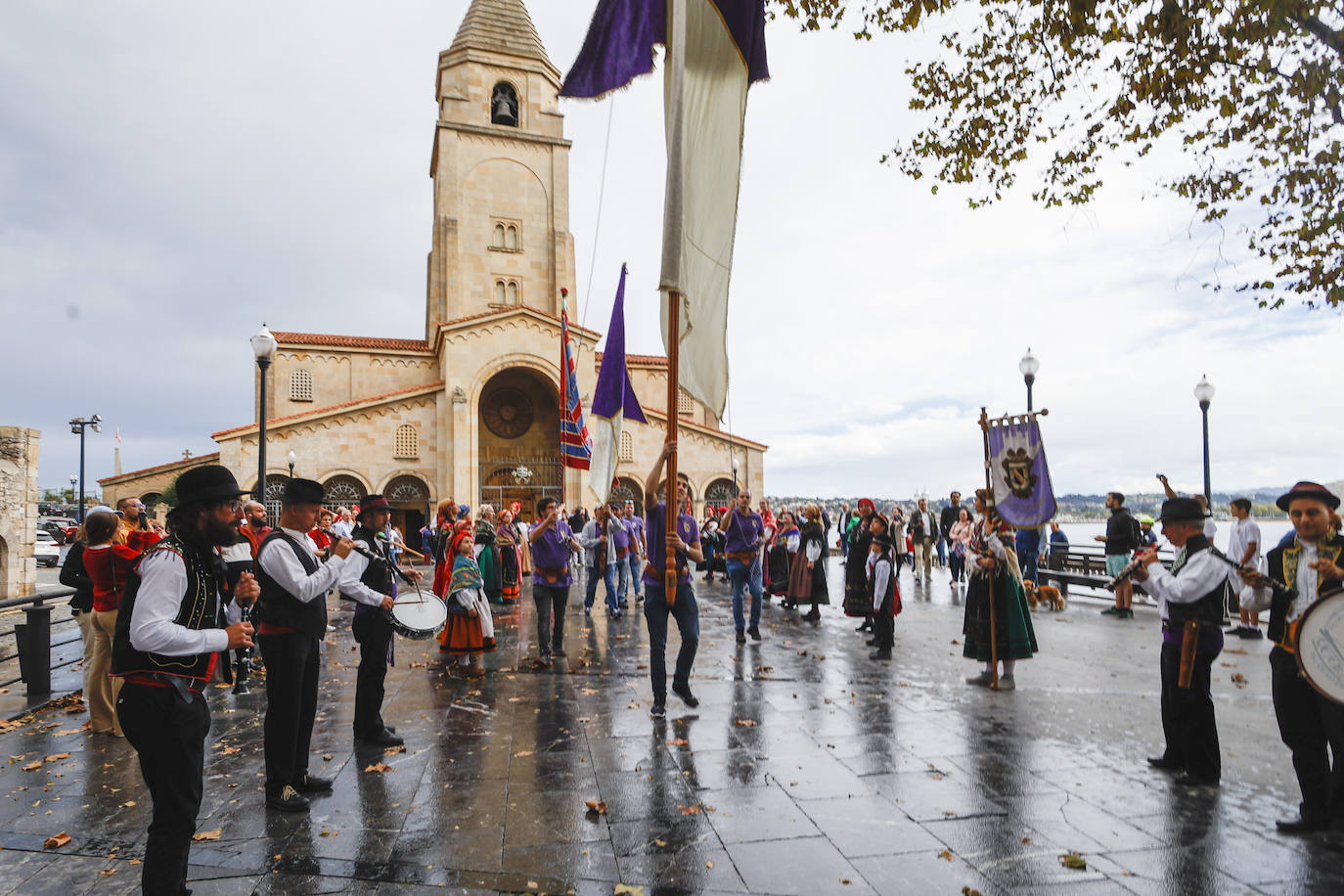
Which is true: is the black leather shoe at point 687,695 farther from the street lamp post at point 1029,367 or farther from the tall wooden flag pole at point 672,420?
the street lamp post at point 1029,367

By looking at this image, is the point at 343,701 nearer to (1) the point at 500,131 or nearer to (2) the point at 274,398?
(2) the point at 274,398

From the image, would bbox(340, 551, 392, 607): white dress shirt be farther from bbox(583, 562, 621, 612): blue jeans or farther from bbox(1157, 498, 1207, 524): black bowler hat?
bbox(583, 562, 621, 612): blue jeans

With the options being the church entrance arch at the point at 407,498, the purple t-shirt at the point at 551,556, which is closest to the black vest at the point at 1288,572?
the purple t-shirt at the point at 551,556

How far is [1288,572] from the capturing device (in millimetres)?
4422

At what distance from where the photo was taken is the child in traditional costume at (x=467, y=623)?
8133 mm

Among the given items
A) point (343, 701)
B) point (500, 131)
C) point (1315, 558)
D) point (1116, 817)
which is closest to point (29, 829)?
point (343, 701)

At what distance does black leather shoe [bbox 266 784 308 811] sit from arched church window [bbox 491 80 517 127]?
37.8 m

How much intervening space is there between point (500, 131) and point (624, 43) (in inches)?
1304

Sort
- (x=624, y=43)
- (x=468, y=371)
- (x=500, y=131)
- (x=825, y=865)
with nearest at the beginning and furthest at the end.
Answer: (x=825, y=865), (x=624, y=43), (x=468, y=371), (x=500, y=131)

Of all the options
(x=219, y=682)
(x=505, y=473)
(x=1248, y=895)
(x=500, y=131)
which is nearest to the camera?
(x=1248, y=895)

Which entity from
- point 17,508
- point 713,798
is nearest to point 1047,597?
point 713,798

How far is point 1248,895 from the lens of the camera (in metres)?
3.34

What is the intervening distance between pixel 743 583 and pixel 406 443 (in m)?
22.6

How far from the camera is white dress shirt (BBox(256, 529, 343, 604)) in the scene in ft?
14.2
